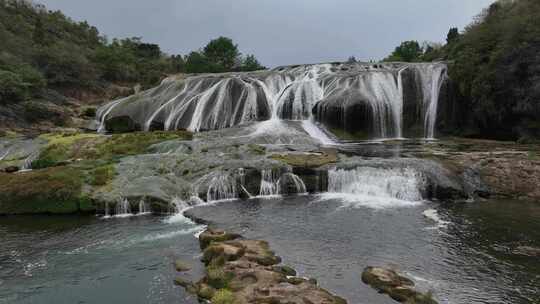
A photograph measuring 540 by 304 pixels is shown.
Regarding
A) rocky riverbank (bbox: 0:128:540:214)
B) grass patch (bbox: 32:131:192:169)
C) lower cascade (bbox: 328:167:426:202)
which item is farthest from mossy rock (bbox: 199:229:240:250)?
grass patch (bbox: 32:131:192:169)

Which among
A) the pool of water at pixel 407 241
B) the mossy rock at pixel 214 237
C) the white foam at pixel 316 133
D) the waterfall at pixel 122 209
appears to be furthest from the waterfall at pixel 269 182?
the white foam at pixel 316 133

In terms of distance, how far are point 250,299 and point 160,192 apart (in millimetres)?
11012

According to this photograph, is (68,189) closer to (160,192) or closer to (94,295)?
(160,192)

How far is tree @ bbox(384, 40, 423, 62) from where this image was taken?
82000mm

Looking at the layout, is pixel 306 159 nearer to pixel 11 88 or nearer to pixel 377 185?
pixel 377 185

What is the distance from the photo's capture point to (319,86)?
40.9 metres

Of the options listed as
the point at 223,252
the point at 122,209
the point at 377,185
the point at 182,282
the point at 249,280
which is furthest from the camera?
the point at 377,185

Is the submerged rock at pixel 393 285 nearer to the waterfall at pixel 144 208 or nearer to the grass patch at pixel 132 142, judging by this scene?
the waterfall at pixel 144 208

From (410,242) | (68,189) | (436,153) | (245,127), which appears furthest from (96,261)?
(245,127)

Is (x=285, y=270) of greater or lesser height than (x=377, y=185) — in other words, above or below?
below

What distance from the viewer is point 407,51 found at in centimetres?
8331

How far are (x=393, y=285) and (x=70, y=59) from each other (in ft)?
216

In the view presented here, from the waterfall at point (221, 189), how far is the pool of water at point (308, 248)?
1.16 meters

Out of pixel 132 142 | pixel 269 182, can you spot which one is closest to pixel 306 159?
pixel 269 182
